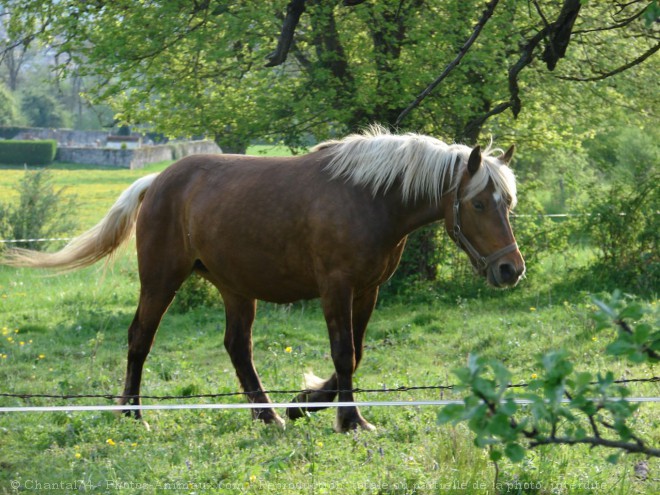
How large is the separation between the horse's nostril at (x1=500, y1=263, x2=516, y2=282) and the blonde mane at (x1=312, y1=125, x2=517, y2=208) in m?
0.47

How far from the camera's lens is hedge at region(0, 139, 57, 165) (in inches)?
2094

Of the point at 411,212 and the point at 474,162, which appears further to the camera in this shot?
the point at 411,212

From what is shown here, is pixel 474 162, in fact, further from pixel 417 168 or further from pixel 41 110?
pixel 41 110

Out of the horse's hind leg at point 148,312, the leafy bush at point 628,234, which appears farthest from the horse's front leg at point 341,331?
the leafy bush at point 628,234

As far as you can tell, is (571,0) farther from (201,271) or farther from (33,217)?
(33,217)

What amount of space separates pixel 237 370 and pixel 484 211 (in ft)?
7.91

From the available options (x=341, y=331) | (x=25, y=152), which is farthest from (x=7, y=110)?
(x=341, y=331)

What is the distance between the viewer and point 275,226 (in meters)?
6.55

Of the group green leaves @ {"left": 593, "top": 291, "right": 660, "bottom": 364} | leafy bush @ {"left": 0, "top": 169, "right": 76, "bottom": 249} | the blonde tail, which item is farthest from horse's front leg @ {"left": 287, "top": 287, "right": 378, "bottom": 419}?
leafy bush @ {"left": 0, "top": 169, "right": 76, "bottom": 249}

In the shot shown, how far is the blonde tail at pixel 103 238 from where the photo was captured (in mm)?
7577

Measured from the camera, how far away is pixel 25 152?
5319cm

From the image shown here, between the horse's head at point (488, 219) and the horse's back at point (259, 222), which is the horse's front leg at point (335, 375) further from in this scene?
the horse's head at point (488, 219)

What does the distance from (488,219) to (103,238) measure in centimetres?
342

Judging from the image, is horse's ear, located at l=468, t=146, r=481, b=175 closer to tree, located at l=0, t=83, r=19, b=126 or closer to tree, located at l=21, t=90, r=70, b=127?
tree, located at l=0, t=83, r=19, b=126
